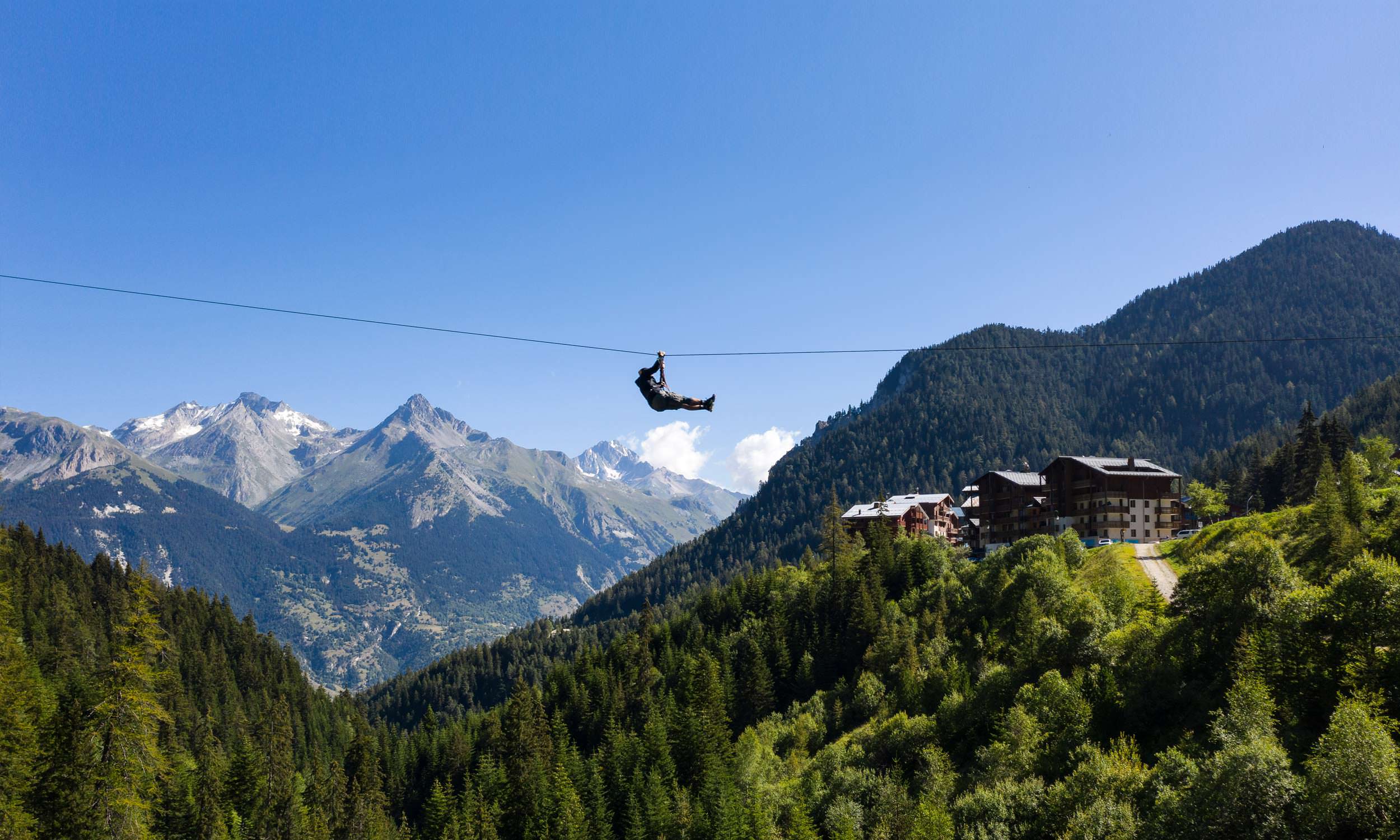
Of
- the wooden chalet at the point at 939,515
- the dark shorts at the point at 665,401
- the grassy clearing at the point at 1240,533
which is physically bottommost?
the grassy clearing at the point at 1240,533

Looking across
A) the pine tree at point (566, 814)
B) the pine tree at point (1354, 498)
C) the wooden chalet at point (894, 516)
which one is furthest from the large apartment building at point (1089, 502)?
the pine tree at point (566, 814)

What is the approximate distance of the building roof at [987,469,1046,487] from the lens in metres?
129

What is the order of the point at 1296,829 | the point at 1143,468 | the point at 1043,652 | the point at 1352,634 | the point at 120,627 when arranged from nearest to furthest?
the point at 1296,829 → the point at 1352,634 → the point at 120,627 → the point at 1043,652 → the point at 1143,468

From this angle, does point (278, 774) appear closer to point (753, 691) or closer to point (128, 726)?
point (753, 691)

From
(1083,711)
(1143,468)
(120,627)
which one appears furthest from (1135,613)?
(120,627)

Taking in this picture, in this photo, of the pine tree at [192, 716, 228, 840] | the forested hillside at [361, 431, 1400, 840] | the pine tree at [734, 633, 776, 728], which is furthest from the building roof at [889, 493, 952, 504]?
the pine tree at [192, 716, 228, 840]

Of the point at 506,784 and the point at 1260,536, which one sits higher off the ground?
the point at 1260,536

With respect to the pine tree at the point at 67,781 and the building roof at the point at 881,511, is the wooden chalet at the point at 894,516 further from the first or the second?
the pine tree at the point at 67,781

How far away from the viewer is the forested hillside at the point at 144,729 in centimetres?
5444

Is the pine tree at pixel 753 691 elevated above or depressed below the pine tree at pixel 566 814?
above

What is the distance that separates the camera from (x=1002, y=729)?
201ft

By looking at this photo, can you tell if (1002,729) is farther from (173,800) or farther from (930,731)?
(173,800)

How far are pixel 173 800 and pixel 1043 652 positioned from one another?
9608cm

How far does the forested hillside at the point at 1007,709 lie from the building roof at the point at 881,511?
17036 millimetres
